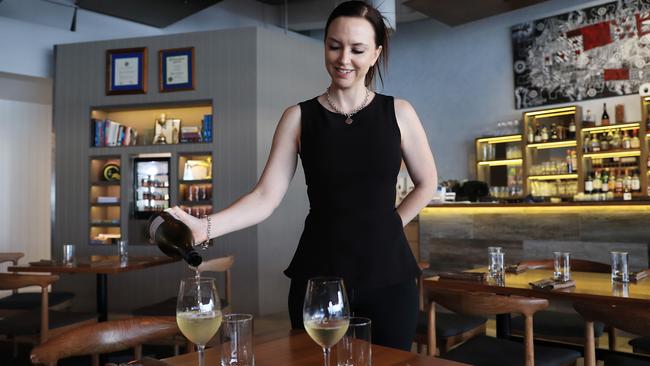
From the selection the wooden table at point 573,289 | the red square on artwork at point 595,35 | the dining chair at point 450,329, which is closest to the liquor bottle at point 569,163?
the red square on artwork at point 595,35

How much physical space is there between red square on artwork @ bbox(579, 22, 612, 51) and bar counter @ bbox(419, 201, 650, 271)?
11.0 ft

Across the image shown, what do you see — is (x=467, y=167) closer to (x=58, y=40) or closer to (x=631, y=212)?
(x=631, y=212)

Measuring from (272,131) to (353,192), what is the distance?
4469 millimetres

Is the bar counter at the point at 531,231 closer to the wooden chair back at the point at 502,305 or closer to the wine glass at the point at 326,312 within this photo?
the wooden chair back at the point at 502,305

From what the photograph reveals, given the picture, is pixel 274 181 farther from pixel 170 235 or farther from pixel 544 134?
Result: pixel 544 134

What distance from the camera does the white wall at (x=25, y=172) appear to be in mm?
7434

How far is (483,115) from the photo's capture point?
306 inches

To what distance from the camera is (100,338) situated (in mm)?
1486

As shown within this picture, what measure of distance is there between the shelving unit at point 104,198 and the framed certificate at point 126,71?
→ 2.47 feet

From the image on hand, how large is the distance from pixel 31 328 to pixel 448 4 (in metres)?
5.26

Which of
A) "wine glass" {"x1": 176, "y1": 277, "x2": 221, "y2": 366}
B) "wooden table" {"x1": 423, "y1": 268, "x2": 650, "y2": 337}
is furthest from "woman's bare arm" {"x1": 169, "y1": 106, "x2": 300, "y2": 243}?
"wooden table" {"x1": 423, "y1": 268, "x2": 650, "y2": 337}

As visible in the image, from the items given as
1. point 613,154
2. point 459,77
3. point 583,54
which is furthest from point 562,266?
point 459,77

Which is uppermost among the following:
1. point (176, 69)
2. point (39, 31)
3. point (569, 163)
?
point (39, 31)

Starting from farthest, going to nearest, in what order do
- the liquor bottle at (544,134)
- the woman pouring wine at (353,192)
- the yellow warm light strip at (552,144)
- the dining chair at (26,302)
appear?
the liquor bottle at (544,134) → the yellow warm light strip at (552,144) → the dining chair at (26,302) → the woman pouring wine at (353,192)
